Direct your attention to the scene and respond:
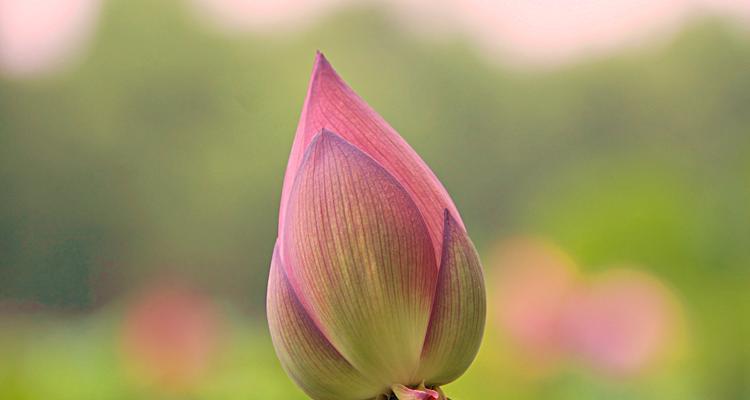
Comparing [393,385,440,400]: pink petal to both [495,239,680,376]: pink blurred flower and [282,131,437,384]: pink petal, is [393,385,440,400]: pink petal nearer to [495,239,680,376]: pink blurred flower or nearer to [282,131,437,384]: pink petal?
[282,131,437,384]: pink petal

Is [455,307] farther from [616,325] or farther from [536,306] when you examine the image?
[536,306]

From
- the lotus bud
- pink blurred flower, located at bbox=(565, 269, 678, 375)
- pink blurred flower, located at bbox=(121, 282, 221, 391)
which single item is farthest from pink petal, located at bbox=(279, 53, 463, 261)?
pink blurred flower, located at bbox=(121, 282, 221, 391)

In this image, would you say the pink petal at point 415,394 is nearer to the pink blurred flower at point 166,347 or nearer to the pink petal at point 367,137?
the pink petal at point 367,137

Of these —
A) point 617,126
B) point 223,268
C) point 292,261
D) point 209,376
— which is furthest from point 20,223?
point 292,261

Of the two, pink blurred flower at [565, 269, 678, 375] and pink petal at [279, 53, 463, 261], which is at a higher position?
pink petal at [279, 53, 463, 261]

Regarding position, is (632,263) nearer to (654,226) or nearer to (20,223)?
(654,226)

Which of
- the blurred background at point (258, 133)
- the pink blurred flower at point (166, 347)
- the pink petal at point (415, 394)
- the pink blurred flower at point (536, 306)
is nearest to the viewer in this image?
the pink petal at point (415, 394)

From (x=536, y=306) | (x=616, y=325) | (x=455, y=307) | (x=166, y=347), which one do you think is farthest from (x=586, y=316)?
(x=455, y=307)

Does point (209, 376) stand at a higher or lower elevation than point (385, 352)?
lower

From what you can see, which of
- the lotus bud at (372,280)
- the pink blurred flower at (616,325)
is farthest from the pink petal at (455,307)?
the pink blurred flower at (616,325)
